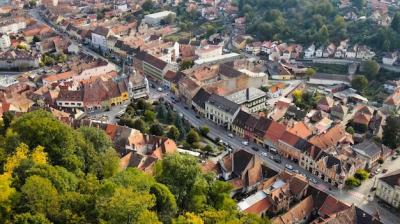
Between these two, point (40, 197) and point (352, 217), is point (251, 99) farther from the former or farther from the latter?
point (40, 197)

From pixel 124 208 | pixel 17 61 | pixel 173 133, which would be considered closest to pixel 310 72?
pixel 173 133

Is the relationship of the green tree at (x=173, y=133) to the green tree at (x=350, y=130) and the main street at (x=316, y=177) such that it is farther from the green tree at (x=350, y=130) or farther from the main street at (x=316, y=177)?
the green tree at (x=350, y=130)

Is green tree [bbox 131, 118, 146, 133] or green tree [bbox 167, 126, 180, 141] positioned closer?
green tree [bbox 167, 126, 180, 141]

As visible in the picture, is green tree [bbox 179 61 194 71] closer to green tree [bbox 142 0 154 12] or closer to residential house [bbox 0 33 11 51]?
residential house [bbox 0 33 11 51]

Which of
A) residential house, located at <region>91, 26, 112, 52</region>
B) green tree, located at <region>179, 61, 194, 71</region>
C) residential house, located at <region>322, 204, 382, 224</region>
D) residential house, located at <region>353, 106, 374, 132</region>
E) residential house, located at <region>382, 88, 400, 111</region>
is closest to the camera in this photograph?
residential house, located at <region>322, 204, 382, 224</region>

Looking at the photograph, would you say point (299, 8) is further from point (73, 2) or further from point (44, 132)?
point (44, 132)

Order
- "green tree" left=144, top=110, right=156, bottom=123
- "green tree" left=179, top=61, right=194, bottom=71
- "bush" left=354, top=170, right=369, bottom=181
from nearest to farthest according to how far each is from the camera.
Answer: "bush" left=354, top=170, right=369, bottom=181 → "green tree" left=144, top=110, right=156, bottom=123 → "green tree" left=179, top=61, right=194, bottom=71

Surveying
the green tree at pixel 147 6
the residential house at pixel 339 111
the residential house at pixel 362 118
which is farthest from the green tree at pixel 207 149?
the green tree at pixel 147 6

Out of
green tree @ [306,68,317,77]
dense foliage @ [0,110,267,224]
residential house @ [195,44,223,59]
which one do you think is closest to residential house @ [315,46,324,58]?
green tree @ [306,68,317,77]
